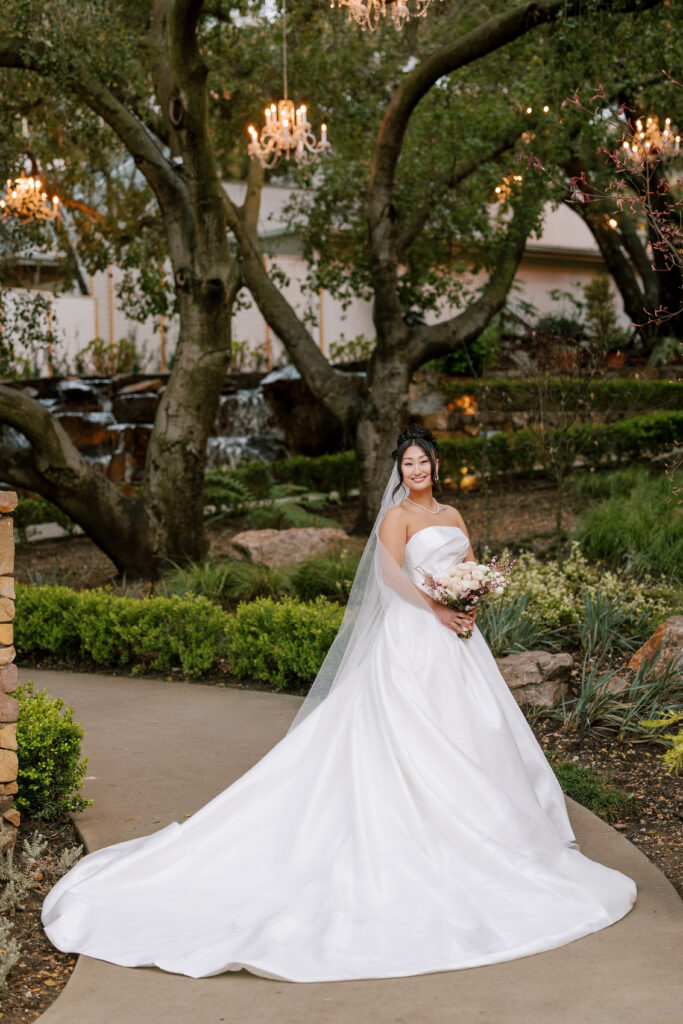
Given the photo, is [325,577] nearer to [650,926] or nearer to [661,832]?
[661,832]

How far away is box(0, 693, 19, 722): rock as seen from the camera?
4762 mm

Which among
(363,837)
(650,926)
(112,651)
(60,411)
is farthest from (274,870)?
(60,411)

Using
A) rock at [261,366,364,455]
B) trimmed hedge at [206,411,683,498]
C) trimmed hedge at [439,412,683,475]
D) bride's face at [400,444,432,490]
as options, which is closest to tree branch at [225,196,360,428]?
trimmed hedge at [439,412,683,475]

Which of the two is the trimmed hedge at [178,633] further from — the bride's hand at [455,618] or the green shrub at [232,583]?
the bride's hand at [455,618]

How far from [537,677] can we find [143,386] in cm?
1445

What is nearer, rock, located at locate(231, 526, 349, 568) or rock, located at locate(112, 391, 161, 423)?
rock, located at locate(231, 526, 349, 568)

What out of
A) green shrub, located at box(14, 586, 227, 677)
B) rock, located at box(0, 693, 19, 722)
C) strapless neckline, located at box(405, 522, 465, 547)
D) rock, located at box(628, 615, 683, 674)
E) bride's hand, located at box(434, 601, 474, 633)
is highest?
strapless neckline, located at box(405, 522, 465, 547)

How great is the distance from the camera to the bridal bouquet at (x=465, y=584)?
193 inches

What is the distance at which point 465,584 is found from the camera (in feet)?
16.1

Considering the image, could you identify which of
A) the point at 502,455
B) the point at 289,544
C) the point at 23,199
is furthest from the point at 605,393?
the point at 23,199

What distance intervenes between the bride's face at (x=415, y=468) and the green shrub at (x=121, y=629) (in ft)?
11.9

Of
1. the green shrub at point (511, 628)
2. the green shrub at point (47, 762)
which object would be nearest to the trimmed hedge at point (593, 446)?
the green shrub at point (511, 628)

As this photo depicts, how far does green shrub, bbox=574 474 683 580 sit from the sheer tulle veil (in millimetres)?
5002

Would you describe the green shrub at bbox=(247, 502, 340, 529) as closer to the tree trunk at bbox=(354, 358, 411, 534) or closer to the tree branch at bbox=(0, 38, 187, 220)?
the tree trunk at bbox=(354, 358, 411, 534)
